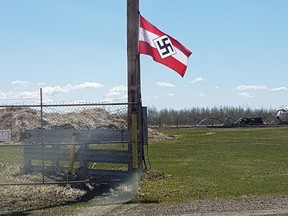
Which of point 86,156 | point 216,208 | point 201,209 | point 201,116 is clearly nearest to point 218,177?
point 86,156

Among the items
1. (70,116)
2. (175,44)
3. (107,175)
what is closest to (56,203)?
(107,175)

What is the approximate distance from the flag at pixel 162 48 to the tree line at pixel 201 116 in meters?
53.9

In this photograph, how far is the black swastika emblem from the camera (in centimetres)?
1320

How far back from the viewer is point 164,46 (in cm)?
1328

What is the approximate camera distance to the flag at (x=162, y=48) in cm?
1321

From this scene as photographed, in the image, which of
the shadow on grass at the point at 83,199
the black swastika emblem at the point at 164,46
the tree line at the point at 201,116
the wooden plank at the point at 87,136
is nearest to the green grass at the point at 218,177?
the shadow on grass at the point at 83,199

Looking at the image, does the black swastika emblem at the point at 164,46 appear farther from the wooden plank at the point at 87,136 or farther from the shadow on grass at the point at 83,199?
the shadow on grass at the point at 83,199

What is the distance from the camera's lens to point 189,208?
31.2 feet

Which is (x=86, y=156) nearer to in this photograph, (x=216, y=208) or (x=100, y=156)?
(x=100, y=156)

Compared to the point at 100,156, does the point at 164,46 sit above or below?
above

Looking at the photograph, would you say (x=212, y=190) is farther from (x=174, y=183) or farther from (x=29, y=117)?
(x=29, y=117)

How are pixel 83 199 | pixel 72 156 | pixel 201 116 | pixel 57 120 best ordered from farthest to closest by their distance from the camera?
pixel 201 116 < pixel 57 120 < pixel 72 156 < pixel 83 199

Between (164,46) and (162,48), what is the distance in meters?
0.08

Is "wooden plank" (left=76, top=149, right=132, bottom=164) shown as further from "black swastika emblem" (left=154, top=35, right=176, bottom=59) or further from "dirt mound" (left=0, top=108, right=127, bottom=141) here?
"dirt mound" (left=0, top=108, right=127, bottom=141)
